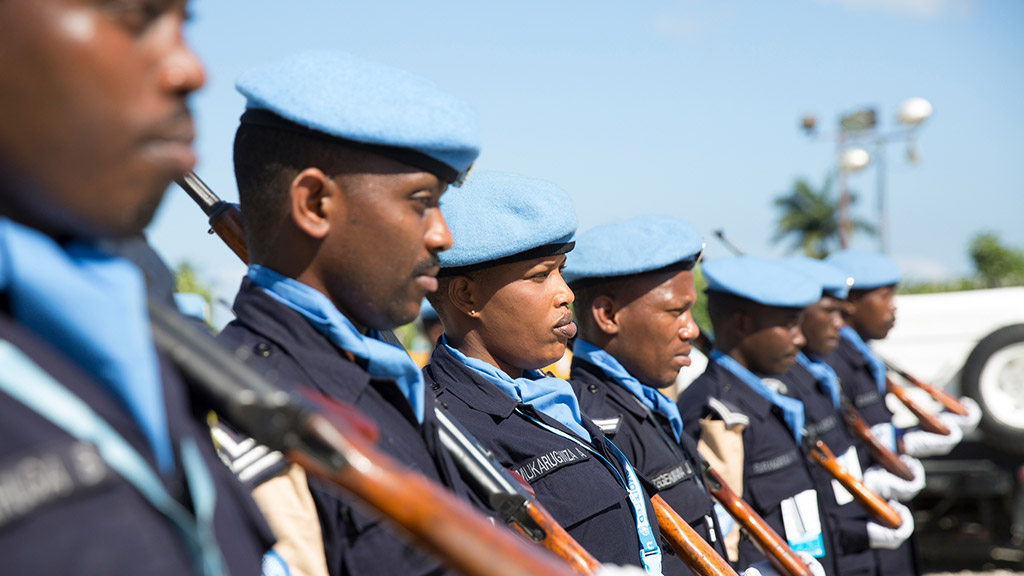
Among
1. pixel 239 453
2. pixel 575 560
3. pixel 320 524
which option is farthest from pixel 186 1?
pixel 575 560

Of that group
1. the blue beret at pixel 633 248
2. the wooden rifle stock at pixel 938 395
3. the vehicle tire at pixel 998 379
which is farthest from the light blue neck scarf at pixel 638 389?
the vehicle tire at pixel 998 379

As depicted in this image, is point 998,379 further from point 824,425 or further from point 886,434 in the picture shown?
point 824,425

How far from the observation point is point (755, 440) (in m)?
4.37

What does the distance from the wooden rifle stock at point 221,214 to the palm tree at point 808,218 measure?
47.5 metres

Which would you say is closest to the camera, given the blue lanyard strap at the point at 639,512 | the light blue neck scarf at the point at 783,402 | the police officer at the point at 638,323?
the blue lanyard strap at the point at 639,512

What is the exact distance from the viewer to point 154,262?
75.6 inches

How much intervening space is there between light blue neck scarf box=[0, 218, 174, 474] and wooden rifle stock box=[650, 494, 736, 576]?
2100 millimetres

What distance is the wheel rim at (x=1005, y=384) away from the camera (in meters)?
7.80

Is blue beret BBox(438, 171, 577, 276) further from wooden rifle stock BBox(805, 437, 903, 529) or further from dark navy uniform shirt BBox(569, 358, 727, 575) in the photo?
wooden rifle stock BBox(805, 437, 903, 529)

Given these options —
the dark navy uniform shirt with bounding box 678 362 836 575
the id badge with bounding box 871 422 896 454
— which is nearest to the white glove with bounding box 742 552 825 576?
the dark navy uniform shirt with bounding box 678 362 836 575

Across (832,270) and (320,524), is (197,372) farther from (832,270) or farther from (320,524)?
(832,270)

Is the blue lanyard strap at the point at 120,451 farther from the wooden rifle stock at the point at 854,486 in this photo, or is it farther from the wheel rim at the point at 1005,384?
the wheel rim at the point at 1005,384

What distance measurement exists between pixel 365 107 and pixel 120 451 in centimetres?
88

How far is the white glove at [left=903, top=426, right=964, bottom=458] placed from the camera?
705cm
